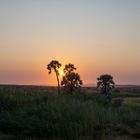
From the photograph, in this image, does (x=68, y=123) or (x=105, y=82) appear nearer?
(x=68, y=123)

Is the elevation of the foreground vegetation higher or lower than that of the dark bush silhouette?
lower

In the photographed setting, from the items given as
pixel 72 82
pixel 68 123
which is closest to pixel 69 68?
pixel 72 82

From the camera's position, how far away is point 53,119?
73.6 feet

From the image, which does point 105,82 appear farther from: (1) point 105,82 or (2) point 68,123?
(2) point 68,123

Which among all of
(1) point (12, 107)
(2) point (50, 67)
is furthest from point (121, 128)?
(2) point (50, 67)

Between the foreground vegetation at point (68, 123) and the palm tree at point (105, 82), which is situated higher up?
the palm tree at point (105, 82)

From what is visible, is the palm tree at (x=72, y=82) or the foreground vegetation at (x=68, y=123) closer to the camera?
the foreground vegetation at (x=68, y=123)

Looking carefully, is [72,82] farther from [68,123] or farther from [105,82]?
[68,123]

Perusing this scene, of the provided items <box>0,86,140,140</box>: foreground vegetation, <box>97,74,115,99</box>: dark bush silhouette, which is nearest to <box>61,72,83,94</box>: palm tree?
<box>97,74,115,99</box>: dark bush silhouette

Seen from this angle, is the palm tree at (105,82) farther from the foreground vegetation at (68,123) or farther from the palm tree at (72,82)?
the foreground vegetation at (68,123)

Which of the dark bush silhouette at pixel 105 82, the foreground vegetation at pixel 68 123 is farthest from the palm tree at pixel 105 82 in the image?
the foreground vegetation at pixel 68 123

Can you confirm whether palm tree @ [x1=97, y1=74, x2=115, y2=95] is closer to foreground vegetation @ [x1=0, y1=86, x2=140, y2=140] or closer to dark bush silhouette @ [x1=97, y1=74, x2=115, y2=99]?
dark bush silhouette @ [x1=97, y1=74, x2=115, y2=99]

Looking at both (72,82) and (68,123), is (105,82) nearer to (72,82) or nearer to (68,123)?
(72,82)

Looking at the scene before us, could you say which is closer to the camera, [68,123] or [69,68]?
[68,123]
